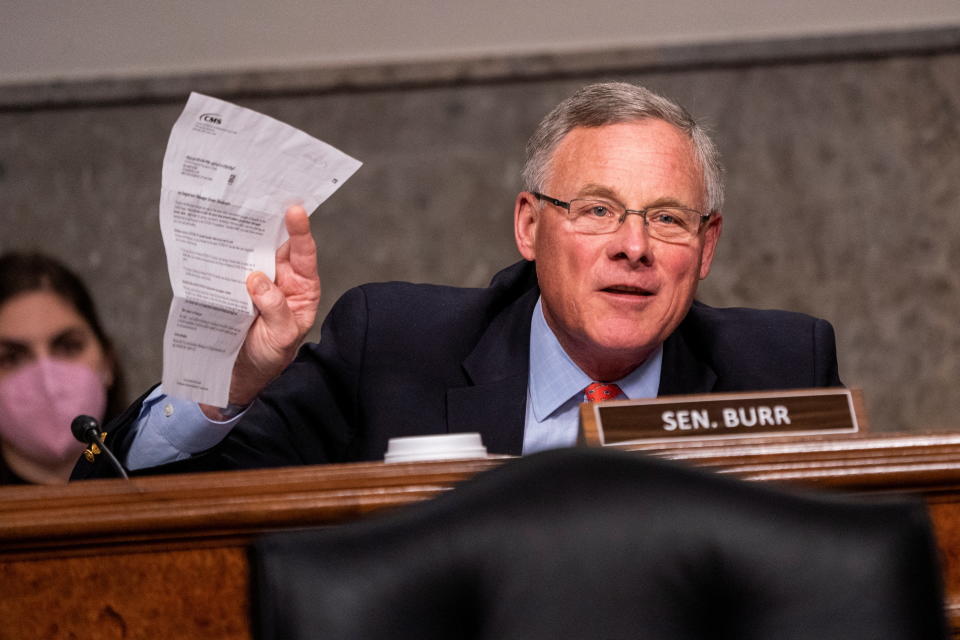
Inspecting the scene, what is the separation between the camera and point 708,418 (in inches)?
47.6

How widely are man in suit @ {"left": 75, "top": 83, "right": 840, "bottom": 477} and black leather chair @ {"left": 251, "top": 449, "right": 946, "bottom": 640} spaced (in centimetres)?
90

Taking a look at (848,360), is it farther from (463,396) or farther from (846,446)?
(846,446)

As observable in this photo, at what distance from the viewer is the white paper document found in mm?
1381

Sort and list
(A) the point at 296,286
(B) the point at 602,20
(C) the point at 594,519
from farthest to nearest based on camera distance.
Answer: (B) the point at 602,20
(A) the point at 296,286
(C) the point at 594,519

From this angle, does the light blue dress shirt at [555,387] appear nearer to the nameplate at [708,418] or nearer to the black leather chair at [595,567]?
the nameplate at [708,418]

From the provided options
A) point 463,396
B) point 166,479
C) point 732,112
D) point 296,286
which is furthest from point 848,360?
point 166,479

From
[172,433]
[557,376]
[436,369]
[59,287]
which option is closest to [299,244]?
[172,433]

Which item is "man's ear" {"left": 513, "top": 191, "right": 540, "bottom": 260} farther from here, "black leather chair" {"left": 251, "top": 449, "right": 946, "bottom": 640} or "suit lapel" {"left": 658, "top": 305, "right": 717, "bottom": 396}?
"black leather chair" {"left": 251, "top": 449, "right": 946, "bottom": 640}

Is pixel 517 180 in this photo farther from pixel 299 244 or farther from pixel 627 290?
pixel 299 244

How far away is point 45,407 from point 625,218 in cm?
161

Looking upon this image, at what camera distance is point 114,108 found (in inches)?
127

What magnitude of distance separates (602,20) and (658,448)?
7.19ft

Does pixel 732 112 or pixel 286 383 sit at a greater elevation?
pixel 732 112

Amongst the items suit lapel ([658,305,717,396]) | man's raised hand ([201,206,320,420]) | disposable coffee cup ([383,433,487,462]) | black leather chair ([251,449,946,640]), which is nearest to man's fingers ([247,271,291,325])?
man's raised hand ([201,206,320,420])
